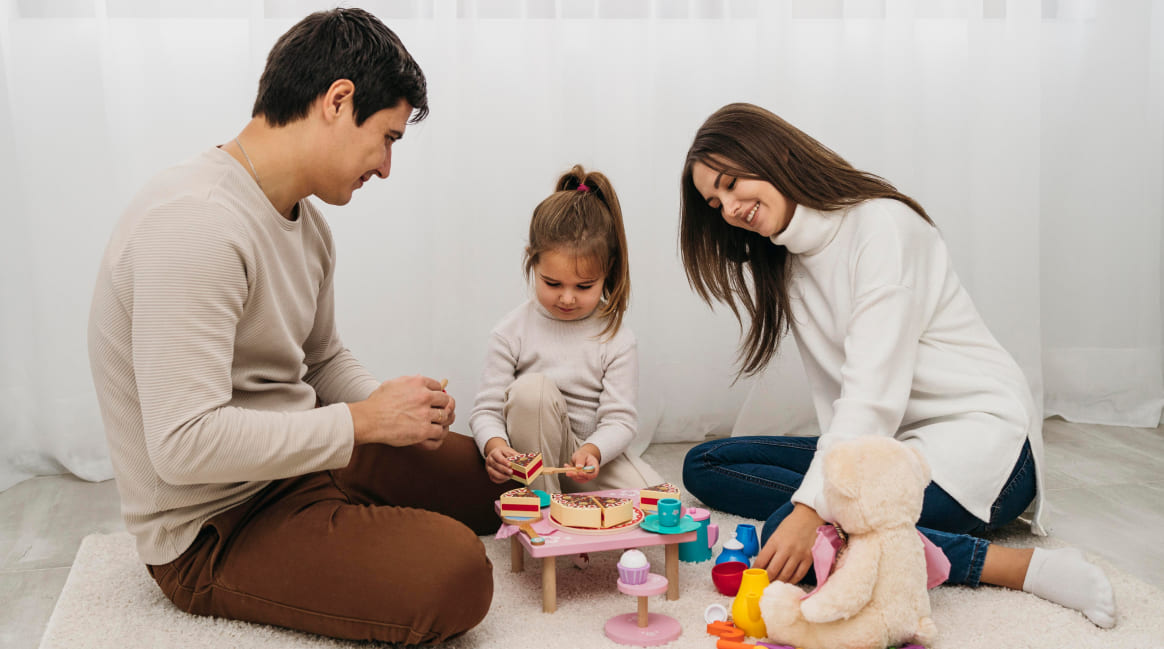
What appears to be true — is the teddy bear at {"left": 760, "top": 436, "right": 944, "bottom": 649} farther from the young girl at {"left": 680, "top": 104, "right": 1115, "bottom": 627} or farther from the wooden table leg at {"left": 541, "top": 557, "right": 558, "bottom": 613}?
the wooden table leg at {"left": 541, "top": 557, "right": 558, "bottom": 613}

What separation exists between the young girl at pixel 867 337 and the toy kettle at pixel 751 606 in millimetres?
73

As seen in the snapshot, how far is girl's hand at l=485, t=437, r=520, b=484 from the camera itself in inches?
60.2

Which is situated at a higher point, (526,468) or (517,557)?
(526,468)

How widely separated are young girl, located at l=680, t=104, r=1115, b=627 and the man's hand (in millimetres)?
485

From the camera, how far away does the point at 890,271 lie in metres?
1.43

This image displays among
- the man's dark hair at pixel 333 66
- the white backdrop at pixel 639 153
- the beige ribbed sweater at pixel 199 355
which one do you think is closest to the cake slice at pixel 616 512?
the beige ribbed sweater at pixel 199 355

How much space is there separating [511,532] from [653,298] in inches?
40.1

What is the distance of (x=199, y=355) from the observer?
3.62 feet

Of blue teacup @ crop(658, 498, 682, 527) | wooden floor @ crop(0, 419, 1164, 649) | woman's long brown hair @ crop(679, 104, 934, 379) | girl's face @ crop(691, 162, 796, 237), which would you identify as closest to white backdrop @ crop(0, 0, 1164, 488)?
wooden floor @ crop(0, 419, 1164, 649)

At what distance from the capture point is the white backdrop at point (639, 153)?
2.04m

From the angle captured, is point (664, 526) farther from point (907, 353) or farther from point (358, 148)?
point (358, 148)

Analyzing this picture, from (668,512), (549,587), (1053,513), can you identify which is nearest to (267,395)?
(549,587)

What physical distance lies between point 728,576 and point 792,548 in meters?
0.12

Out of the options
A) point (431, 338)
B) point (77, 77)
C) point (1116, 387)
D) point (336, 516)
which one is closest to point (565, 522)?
point (336, 516)
